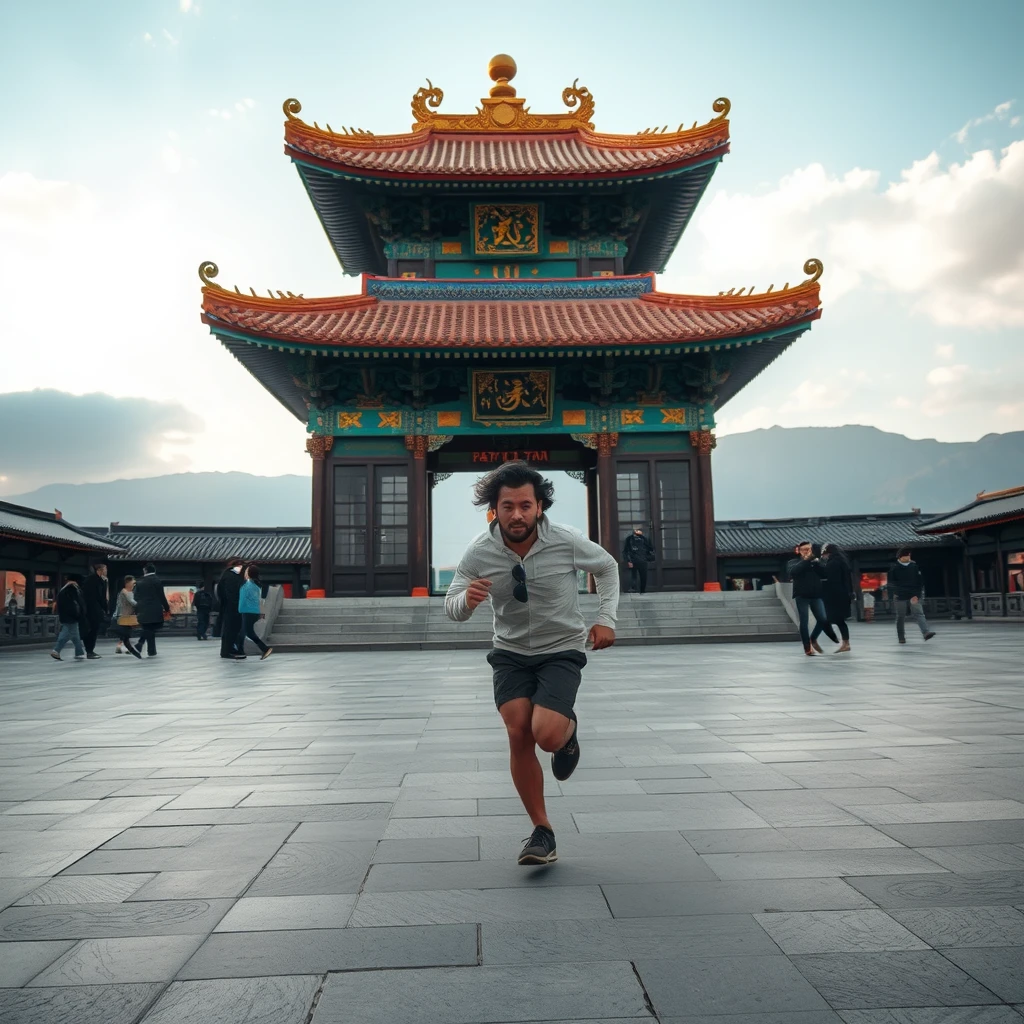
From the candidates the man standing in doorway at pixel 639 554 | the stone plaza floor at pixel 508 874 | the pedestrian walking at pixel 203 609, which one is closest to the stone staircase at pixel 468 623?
the man standing in doorway at pixel 639 554

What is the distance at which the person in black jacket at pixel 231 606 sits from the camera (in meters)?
14.0

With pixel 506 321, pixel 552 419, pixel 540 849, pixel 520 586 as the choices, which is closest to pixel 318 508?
pixel 552 419

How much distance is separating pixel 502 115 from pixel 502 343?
9282 millimetres

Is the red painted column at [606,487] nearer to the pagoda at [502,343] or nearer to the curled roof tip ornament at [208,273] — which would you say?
the pagoda at [502,343]

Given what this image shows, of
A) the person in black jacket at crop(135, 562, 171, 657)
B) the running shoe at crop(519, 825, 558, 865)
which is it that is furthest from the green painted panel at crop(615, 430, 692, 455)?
the running shoe at crop(519, 825, 558, 865)

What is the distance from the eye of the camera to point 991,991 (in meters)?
2.06

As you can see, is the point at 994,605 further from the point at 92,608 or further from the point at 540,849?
the point at 540,849

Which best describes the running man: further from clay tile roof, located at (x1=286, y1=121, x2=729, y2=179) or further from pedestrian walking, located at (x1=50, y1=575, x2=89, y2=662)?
clay tile roof, located at (x1=286, y1=121, x2=729, y2=179)

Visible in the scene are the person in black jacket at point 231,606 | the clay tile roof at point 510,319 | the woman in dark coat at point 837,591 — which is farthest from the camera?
the clay tile roof at point 510,319

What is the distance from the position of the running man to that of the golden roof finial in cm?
2265

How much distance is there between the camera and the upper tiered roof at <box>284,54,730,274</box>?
19.2 metres

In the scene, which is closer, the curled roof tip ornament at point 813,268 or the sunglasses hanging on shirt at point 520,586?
the sunglasses hanging on shirt at point 520,586

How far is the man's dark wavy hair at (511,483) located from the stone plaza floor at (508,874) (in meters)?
1.40

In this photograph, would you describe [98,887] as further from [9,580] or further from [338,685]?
[9,580]
